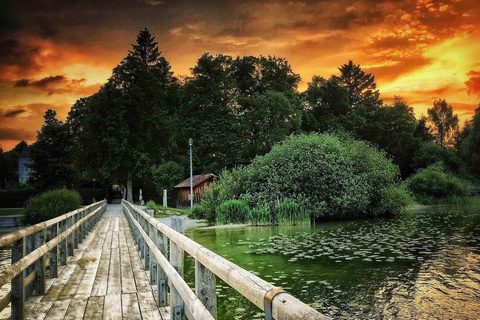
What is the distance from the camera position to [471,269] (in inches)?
378

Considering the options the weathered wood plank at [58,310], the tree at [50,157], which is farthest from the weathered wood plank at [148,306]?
the tree at [50,157]

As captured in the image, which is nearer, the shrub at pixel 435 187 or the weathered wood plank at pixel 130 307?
the weathered wood plank at pixel 130 307

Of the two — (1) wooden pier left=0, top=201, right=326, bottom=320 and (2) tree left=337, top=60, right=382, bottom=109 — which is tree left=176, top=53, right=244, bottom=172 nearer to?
(2) tree left=337, top=60, right=382, bottom=109

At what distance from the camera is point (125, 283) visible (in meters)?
6.85

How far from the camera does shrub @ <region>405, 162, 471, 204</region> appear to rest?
3975 cm

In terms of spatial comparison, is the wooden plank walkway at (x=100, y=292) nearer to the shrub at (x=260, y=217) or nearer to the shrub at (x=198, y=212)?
the shrub at (x=260, y=217)

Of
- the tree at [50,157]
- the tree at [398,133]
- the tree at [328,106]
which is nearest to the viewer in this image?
the tree at [50,157]

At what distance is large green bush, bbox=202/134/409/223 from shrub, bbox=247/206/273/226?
0.13 m

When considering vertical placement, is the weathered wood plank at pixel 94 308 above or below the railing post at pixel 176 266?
below

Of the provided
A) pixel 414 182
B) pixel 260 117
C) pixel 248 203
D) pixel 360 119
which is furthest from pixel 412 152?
pixel 248 203

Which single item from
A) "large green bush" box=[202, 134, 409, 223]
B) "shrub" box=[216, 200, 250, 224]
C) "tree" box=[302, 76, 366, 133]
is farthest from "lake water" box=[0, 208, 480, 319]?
"tree" box=[302, 76, 366, 133]

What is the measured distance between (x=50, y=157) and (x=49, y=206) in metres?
19.2

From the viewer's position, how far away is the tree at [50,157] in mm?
38219

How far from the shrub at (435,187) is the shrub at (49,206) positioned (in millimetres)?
31080
